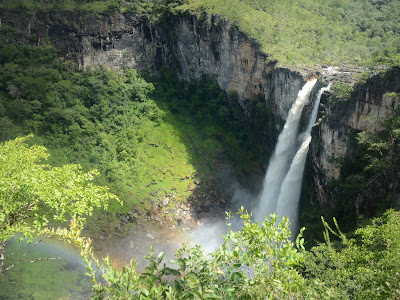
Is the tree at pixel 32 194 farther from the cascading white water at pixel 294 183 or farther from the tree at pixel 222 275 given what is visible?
the cascading white water at pixel 294 183

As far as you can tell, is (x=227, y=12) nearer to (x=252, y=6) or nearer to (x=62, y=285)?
(x=252, y=6)

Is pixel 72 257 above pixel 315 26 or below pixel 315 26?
below

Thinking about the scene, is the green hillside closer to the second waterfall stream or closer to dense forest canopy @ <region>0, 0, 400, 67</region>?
dense forest canopy @ <region>0, 0, 400, 67</region>

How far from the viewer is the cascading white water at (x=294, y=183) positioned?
20.9 meters

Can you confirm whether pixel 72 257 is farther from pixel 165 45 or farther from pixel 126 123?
pixel 165 45

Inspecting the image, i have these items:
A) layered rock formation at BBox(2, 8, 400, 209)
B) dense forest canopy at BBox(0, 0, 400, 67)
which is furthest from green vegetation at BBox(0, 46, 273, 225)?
dense forest canopy at BBox(0, 0, 400, 67)

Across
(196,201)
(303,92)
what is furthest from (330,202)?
(196,201)

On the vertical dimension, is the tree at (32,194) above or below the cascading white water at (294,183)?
above

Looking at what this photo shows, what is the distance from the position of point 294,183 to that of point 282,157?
2511mm

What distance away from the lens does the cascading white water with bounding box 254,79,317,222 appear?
21750mm

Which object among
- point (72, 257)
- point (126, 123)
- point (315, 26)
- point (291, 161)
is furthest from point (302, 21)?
point (72, 257)

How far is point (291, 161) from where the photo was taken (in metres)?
22.5

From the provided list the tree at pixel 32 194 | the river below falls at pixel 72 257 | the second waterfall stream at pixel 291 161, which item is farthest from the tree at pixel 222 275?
the second waterfall stream at pixel 291 161

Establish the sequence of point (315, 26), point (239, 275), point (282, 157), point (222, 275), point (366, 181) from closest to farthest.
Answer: point (239, 275)
point (222, 275)
point (366, 181)
point (282, 157)
point (315, 26)
